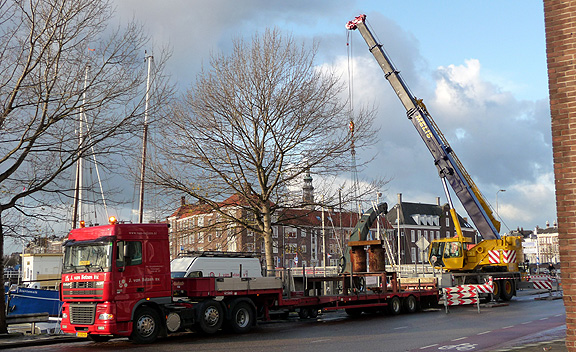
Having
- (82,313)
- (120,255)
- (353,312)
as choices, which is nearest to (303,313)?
(353,312)

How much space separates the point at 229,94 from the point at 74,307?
36.7 feet

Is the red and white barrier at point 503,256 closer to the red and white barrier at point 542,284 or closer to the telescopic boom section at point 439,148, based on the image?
the telescopic boom section at point 439,148

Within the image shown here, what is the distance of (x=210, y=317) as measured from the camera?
55.7 ft

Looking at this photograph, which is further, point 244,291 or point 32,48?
point 244,291

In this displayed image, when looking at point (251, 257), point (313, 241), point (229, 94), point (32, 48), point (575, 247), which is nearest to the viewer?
point (575, 247)

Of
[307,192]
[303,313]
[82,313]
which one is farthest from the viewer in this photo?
[307,192]

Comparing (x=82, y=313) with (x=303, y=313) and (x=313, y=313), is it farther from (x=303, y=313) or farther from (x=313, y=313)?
(x=313, y=313)

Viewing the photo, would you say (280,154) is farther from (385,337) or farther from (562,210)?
(562,210)

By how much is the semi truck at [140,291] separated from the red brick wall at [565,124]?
1060 centimetres

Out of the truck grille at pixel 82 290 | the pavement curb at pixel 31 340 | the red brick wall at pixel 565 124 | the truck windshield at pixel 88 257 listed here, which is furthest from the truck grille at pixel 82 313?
the red brick wall at pixel 565 124

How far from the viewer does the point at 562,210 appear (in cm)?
854

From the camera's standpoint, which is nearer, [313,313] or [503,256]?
[313,313]

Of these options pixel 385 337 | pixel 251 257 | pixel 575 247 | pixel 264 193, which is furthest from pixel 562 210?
pixel 264 193

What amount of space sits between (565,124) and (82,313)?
1219 cm
